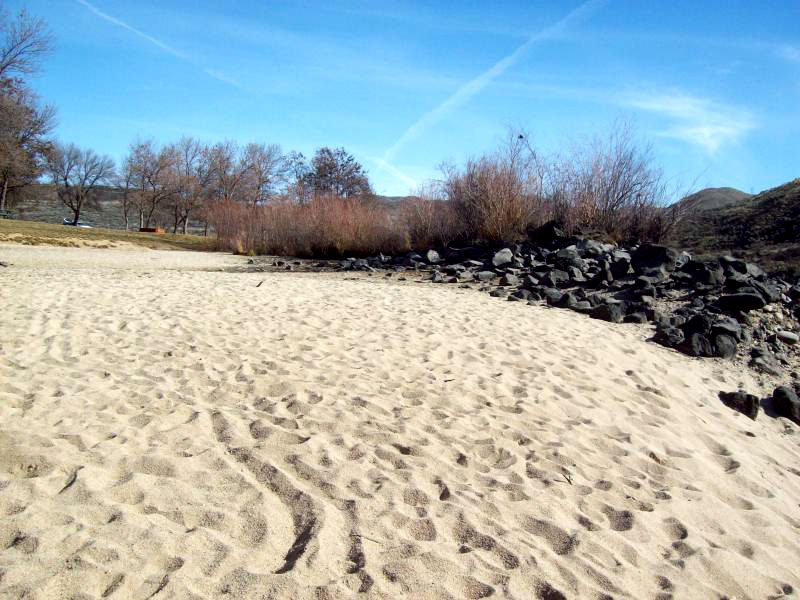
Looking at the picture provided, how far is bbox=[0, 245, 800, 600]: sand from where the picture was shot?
2.51m

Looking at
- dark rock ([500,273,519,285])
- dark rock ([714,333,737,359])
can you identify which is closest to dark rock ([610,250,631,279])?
dark rock ([500,273,519,285])

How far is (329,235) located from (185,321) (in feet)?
41.7

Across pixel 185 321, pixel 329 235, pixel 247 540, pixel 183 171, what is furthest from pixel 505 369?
pixel 183 171

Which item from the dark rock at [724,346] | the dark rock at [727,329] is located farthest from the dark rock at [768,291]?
the dark rock at [724,346]

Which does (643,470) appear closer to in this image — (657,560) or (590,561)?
(657,560)

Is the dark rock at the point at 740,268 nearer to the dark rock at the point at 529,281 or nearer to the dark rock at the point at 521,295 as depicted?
the dark rock at the point at 529,281

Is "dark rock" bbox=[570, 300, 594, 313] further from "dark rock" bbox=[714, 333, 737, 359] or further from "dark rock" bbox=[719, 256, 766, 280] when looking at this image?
"dark rock" bbox=[719, 256, 766, 280]

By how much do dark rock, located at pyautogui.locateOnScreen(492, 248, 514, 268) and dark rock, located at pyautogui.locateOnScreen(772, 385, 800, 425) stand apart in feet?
24.1

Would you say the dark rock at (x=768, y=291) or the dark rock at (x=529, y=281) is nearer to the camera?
the dark rock at (x=768, y=291)

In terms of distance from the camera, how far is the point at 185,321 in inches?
269

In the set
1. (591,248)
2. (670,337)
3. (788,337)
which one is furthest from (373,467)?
(591,248)

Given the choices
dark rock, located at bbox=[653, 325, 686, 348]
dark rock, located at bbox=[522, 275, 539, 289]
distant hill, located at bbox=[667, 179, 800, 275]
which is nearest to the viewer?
dark rock, located at bbox=[653, 325, 686, 348]

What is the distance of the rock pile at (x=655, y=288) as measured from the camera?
7653mm

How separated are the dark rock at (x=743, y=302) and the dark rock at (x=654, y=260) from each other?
1948 millimetres
